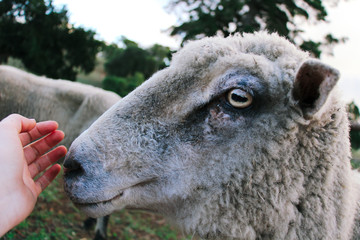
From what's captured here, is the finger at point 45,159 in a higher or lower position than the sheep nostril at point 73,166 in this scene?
lower

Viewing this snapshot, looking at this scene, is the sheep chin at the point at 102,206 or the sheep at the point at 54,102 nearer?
the sheep chin at the point at 102,206

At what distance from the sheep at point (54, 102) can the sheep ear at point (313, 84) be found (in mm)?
4472

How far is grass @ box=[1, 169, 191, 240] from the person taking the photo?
4.98 metres

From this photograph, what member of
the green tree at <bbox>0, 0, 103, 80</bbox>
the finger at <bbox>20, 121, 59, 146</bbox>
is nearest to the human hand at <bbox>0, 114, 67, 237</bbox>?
the finger at <bbox>20, 121, 59, 146</bbox>

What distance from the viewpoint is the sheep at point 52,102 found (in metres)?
5.70

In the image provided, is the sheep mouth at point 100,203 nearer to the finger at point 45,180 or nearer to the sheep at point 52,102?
the finger at point 45,180

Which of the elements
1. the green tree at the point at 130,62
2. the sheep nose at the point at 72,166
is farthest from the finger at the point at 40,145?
the green tree at the point at 130,62

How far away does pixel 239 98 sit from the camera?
6.07ft

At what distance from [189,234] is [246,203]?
492 mm

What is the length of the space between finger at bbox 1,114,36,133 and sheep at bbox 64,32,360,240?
544 millimetres

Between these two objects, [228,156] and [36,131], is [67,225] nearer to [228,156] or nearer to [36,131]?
[36,131]

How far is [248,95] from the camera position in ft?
6.03

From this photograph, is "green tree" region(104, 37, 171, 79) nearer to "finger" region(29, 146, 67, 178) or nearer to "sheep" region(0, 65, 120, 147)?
"sheep" region(0, 65, 120, 147)

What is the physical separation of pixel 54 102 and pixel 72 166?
4.42m
